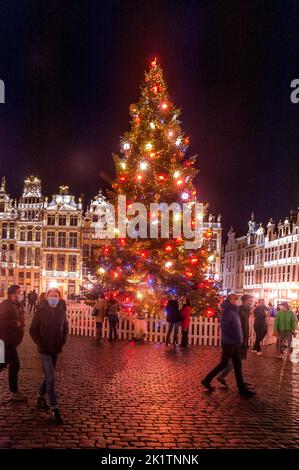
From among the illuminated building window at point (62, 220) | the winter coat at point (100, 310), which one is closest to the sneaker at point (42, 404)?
the winter coat at point (100, 310)

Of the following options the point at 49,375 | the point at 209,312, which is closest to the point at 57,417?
the point at 49,375

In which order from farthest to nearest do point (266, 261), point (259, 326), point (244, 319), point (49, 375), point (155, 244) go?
point (266, 261), point (155, 244), point (259, 326), point (244, 319), point (49, 375)

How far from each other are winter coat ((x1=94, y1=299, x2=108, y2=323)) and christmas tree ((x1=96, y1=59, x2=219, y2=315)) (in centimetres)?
149

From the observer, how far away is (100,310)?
59.4 ft

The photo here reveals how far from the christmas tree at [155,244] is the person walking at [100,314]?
1504mm

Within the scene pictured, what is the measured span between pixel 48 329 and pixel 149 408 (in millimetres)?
1951

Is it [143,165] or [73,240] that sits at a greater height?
[143,165]

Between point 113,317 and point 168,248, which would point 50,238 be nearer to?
point 168,248

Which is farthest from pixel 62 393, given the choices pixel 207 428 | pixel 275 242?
pixel 275 242

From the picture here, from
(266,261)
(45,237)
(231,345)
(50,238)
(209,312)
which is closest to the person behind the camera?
(231,345)

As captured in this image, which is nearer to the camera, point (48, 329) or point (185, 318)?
point (48, 329)

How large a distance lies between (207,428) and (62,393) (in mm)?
2916

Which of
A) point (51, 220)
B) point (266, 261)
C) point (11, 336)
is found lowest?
point (11, 336)

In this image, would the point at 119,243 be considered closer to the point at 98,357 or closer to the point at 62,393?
the point at 98,357
